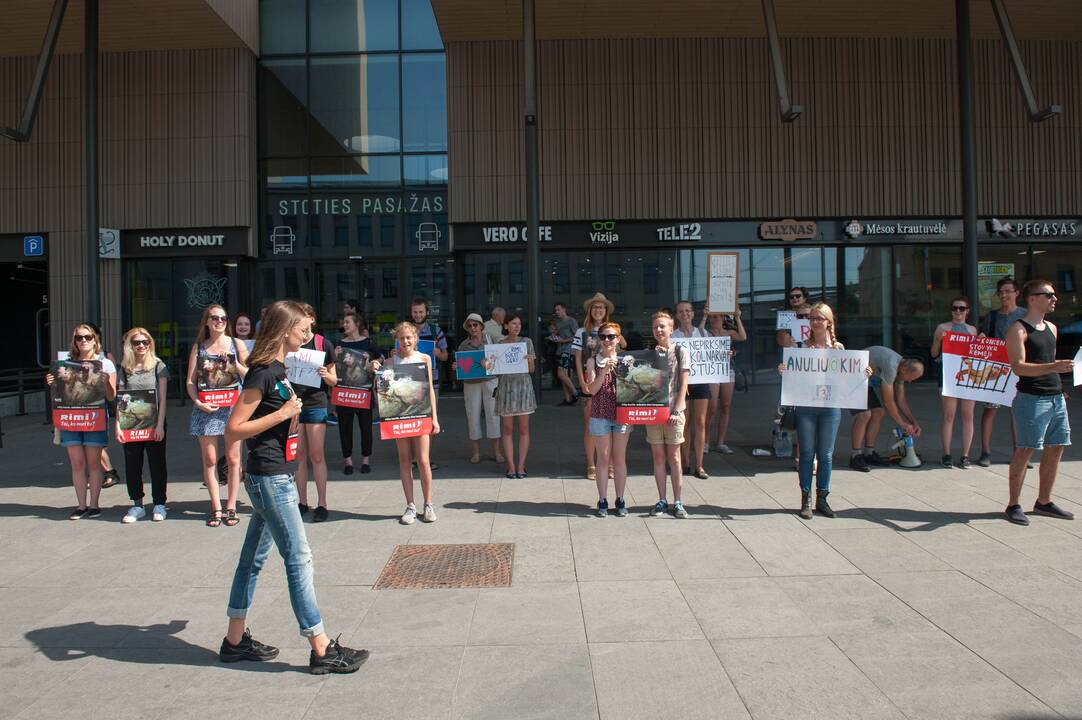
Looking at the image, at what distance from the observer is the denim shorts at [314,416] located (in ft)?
23.6

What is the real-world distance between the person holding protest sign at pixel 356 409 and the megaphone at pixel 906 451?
232 inches

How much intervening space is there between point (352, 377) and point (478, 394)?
76.4 inches

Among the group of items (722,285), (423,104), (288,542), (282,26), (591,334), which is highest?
(282,26)

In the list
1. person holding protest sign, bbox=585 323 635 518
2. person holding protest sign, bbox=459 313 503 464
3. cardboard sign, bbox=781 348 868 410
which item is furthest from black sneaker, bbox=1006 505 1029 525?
person holding protest sign, bbox=459 313 503 464

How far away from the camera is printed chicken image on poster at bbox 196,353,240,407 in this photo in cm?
721

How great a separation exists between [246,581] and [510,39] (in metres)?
14.5

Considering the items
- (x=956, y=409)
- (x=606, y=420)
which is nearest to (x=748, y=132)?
(x=956, y=409)

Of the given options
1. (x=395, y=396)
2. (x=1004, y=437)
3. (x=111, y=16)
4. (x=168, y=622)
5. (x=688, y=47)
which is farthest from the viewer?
(x=688, y=47)

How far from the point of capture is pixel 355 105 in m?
17.3

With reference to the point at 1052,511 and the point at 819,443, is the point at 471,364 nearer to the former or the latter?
the point at 819,443

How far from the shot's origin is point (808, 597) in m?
5.03

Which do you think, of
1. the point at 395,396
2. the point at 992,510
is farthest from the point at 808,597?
the point at 395,396

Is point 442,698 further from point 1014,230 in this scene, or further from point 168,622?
point 1014,230

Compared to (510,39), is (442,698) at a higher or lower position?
lower
